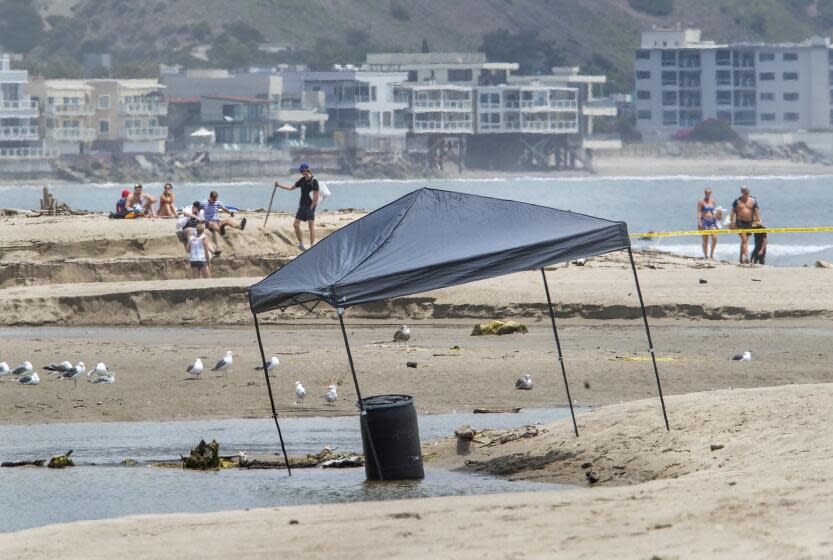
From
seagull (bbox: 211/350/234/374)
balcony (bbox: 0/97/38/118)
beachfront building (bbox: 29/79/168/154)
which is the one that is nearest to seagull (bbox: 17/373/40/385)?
seagull (bbox: 211/350/234/374)

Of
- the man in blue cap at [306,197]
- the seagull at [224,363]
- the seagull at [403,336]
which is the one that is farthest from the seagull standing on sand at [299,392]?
the man in blue cap at [306,197]

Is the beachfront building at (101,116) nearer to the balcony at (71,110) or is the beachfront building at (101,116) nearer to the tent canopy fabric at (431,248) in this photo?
the balcony at (71,110)

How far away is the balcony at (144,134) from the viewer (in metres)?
168

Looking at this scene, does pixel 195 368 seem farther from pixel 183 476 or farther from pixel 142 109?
pixel 142 109

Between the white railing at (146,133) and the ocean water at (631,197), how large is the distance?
9.99 metres

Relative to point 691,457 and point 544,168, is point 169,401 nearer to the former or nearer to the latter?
point 691,457

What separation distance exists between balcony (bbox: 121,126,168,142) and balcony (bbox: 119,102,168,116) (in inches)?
80.9

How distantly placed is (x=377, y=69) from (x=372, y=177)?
17688 millimetres

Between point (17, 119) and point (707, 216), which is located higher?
point (17, 119)

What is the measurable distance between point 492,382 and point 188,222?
11.4 meters

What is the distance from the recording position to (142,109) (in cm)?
17162

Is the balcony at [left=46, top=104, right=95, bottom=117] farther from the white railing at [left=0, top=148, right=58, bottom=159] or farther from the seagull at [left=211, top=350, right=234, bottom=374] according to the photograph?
the seagull at [left=211, top=350, right=234, bottom=374]

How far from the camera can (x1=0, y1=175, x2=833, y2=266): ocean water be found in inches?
2137

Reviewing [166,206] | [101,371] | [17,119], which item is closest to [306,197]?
[166,206]
